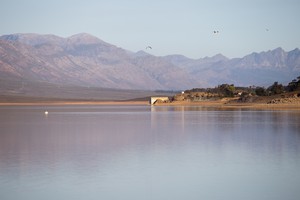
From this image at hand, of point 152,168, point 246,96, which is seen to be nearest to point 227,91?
point 246,96

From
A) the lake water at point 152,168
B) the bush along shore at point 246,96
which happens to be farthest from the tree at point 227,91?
the lake water at point 152,168

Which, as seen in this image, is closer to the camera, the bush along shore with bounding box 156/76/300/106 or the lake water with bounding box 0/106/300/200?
the lake water with bounding box 0/106/300/200

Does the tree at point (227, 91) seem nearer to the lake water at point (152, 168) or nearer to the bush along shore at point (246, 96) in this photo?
the bush along shore at point (246, 96)

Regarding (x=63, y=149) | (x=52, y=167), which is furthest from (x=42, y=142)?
(x=52, y=167)

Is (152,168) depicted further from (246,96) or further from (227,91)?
(227,91)

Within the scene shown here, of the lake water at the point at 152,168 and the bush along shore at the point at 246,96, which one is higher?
the bush along shore at the point at 246,96

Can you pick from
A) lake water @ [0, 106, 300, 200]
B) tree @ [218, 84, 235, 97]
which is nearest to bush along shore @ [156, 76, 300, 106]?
tree @ [218, 84, 235, 97]

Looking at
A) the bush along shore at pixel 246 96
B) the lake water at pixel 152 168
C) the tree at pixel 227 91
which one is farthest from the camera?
the tree at pixel 227 91

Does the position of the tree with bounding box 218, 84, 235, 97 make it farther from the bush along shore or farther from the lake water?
the lake water

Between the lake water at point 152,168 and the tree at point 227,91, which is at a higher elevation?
the tree at point 227,91

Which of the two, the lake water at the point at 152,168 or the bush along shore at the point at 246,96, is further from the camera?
the bush along shore at the point at 246,96

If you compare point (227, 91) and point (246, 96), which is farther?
point (227, 91)

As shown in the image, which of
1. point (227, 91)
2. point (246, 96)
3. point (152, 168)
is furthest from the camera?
point (227, 91)

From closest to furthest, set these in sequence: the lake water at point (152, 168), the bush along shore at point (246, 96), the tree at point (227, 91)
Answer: the lake water at point (152, 168) → the bush along shore at point (246, 96) → the tree at point (227, 91)
